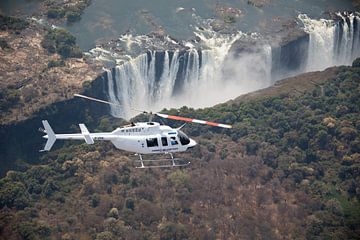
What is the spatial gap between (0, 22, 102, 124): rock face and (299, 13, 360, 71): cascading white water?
35964mm

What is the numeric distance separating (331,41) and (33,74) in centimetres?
4890

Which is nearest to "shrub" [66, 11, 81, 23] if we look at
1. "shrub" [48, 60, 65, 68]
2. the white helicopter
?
"shrub" [48, 60, 65, 68]

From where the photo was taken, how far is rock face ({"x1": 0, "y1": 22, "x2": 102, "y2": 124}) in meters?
145

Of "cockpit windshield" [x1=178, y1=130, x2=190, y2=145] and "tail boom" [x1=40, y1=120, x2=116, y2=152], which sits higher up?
"tail boom" [x1=40, y1=120, x2=116, y2=152]

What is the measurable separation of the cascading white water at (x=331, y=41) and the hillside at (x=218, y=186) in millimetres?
19621

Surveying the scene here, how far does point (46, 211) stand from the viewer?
12569cm

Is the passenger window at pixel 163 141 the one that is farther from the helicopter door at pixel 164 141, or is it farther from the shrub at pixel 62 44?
the shrub at pixel 62 44

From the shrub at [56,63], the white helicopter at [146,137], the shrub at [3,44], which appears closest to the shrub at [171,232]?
the white helicopter at [146,137]

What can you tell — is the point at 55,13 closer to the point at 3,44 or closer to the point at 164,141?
the point at 3,44

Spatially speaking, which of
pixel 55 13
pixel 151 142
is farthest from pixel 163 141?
pixel 55 13

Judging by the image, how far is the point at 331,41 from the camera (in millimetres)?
169500

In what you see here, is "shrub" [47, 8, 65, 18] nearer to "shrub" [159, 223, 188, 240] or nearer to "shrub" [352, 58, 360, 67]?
"shrub" [352, 58, 360, 67]

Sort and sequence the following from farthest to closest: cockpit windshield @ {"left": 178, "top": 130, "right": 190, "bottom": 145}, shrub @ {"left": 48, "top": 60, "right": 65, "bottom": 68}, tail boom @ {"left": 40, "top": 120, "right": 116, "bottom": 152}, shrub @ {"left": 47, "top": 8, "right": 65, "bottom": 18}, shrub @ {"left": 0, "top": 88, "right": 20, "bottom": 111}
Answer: shrub @ {"left": 47, "top": 8, "right": 65, "bottom": 18} → shrub @ {"left": 48, "top": 60, "right": 65, "bottom": 68} → shrub @ {"left": 0, "top": 88, "right": 20, "bottom": 111} → cockpit windshield @ {"left": 178, "top": 130, "right": 190, "bottom": 145} → tail boom @ {"left": 40, "top": 120, "right": 116, "bottom": 152}

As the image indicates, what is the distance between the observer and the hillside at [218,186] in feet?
406
